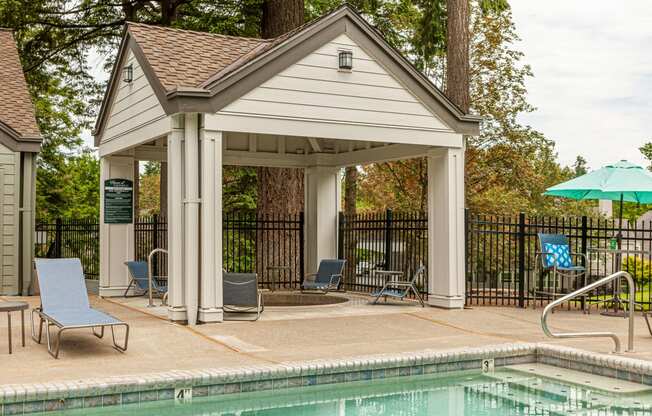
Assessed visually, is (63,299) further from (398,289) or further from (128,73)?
(398,289)

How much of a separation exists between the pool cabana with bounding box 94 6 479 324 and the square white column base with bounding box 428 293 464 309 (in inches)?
0.8

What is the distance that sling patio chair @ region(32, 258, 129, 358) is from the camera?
341 inches

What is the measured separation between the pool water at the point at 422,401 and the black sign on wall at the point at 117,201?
7941 millimetres

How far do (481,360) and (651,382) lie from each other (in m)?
1.75

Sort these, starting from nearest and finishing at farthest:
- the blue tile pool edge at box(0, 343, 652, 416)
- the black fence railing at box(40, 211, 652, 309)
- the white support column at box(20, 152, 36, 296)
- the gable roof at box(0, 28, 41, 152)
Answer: the blue tile pool edge at box(0, 343, 652, 416) < the black fence railing at box(40, 211, 652, 309) < the gable roof at box(0, 28, 41, 152) < the white support column at box(20, 152, 36, 296)

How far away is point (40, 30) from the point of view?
2445 centimetres

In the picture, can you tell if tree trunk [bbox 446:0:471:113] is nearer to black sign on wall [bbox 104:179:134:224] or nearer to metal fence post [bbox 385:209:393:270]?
metal fence post [bbox 385:209:393:270]

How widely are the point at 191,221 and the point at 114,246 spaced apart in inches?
170

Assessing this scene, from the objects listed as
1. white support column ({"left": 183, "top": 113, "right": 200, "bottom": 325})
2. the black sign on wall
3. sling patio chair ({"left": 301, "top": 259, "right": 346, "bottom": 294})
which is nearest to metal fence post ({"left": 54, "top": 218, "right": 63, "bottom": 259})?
the black sign on wall

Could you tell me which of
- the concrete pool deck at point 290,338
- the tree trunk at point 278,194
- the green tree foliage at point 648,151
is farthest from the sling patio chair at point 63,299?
the green tree foliage at point 648,151

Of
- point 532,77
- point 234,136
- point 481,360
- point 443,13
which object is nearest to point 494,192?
point 532,77

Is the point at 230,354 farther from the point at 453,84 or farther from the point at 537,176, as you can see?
the point at 537,176

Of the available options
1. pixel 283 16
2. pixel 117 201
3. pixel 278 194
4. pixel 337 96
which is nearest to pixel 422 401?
pixel 337 96

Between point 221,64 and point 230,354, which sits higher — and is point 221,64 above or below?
above
